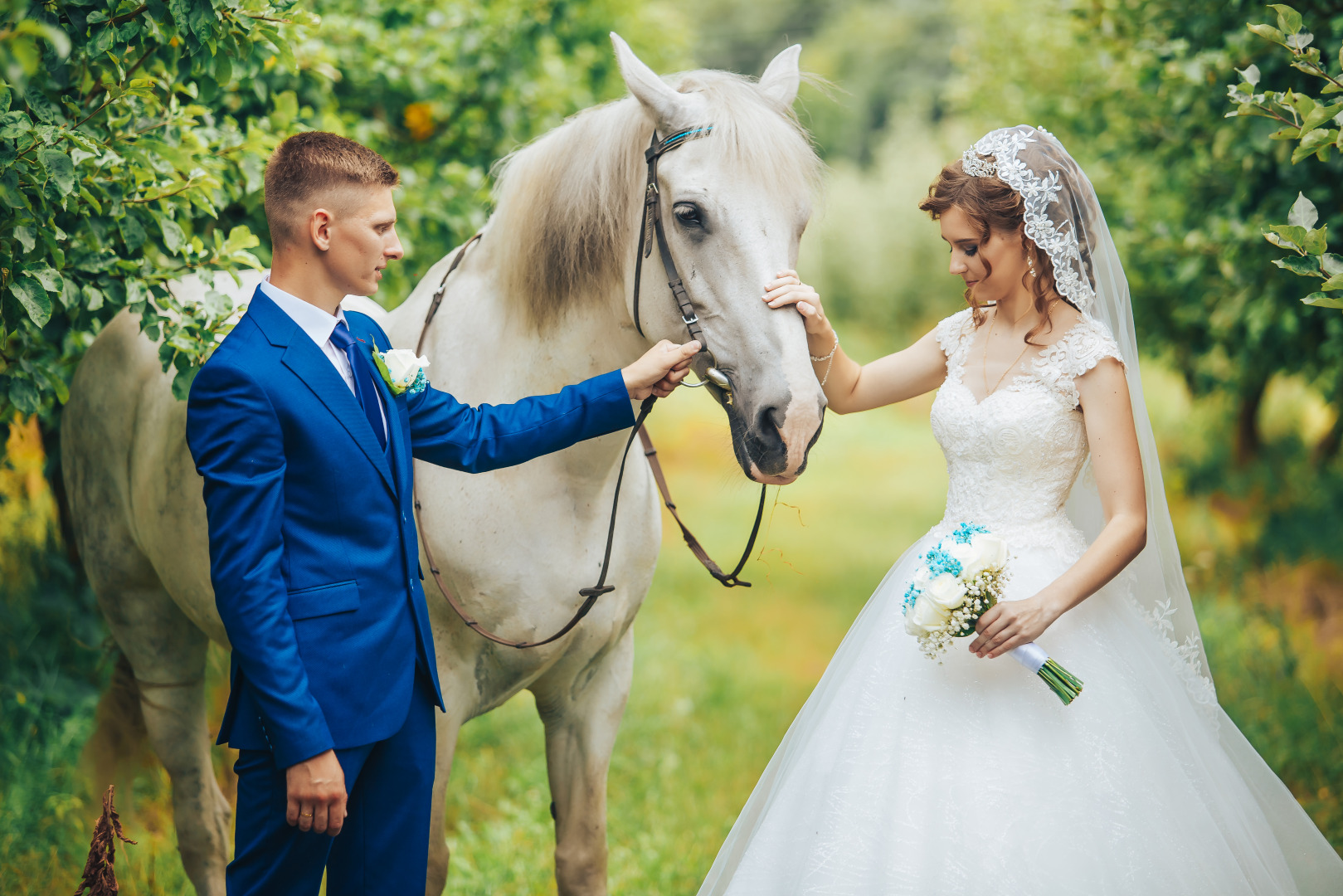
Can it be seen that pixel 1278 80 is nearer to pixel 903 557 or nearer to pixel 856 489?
pixel 903 557

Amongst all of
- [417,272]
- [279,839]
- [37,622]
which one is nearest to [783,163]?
[279,839]

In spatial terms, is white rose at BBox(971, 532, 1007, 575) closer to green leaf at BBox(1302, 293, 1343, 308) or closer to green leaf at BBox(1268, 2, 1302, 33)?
green leaf at BBox(1302, 293, 1343, 308)

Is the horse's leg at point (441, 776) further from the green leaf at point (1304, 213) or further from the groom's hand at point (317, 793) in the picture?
the green leaf at point (1304, 213)

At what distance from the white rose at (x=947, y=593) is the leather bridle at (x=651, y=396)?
0.44m

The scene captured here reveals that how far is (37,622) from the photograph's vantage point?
4.34 m

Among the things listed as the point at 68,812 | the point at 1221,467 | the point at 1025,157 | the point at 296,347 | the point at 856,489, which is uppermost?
the point at 1025,157

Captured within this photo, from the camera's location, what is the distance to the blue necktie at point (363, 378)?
2121 mm

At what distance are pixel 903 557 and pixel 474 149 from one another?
3486 millimetres

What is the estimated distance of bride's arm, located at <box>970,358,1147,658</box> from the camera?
216 cm

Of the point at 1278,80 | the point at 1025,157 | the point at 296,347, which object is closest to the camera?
the point at 296,347

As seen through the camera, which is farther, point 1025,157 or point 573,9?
point 573,9

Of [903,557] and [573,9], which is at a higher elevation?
[573,9]

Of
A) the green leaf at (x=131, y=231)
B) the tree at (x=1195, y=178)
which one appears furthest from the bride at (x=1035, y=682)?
the green leaf at (x=131, y=231)

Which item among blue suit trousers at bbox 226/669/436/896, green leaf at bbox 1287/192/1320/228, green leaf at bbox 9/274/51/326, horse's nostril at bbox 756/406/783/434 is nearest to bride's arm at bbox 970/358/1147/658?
green leaf at bbox 1287/192/1320/228
